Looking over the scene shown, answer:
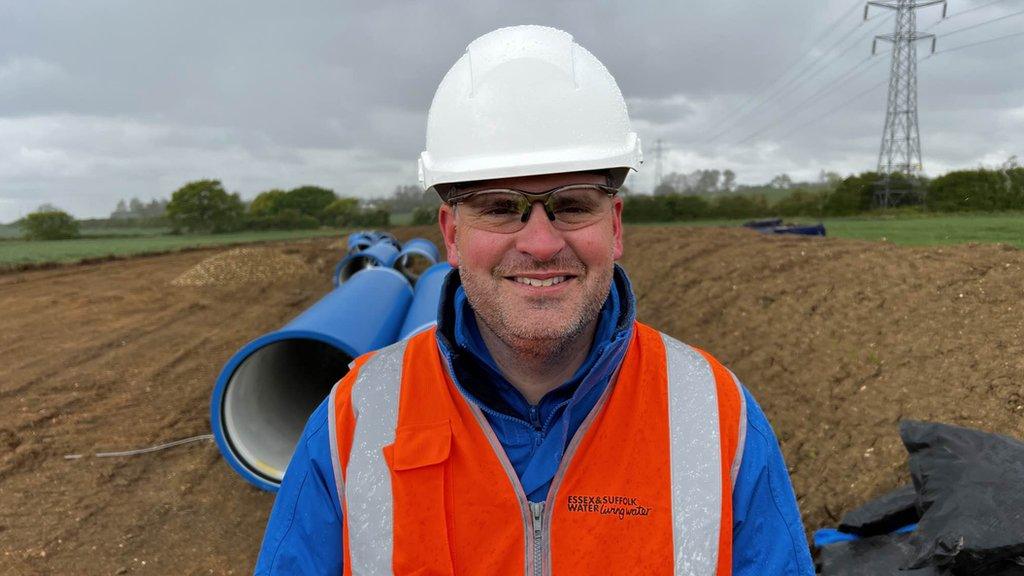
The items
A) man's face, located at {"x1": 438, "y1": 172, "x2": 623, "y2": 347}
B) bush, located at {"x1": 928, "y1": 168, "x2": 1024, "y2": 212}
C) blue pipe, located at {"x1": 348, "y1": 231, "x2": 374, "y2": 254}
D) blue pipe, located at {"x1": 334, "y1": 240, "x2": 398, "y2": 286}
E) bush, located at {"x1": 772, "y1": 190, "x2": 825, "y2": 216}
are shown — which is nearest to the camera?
man's face, located at {"x1": 438, "y1": 172, "x2": 623, "y2": 347}

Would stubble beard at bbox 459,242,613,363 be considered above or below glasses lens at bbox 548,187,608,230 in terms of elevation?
below

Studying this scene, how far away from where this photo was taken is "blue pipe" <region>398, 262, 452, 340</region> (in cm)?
482

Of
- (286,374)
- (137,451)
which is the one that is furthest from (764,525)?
(137,451)

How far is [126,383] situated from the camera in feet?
27.7

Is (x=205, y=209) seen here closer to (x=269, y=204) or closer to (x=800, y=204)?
(x=269, y=204)

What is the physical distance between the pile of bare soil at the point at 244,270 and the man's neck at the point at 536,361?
16.7 metres

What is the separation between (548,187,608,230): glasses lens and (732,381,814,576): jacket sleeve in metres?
0.74

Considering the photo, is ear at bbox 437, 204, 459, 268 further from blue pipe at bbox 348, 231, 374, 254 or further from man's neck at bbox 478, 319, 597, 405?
blue pipe at bbox 348, 231, 374, 254

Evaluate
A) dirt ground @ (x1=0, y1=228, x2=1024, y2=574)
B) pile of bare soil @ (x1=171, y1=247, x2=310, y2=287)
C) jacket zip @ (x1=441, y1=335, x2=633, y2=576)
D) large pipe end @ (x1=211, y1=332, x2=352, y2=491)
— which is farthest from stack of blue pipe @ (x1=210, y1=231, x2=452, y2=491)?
pile of bare soil @ (x1=171, y1=247, x2=310, y2=287)

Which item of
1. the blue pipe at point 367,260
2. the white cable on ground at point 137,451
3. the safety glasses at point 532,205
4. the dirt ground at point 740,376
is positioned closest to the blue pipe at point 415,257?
the blue pipe at point 367,260

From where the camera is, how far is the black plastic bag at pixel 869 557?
10.3ft

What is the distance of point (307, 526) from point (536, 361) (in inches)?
28.9

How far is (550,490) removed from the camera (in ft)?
5.23

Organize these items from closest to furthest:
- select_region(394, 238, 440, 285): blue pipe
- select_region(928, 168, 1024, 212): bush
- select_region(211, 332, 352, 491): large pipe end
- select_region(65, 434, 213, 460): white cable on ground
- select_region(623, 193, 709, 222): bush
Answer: select_region(211, 332, 352, 491): large pipe end
select_region(65, 434, 213, 460): white cable on ground
select_region(928, 168, 1024, 212): bush
select_region(394, 238, 440, 285): blue pipe
select_region(623, 193, 709, 222): bush
